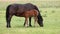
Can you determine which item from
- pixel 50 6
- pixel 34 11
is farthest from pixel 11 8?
pixel 50 6

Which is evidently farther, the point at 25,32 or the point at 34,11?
the point at 34,11

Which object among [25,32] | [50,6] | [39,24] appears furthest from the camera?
[50,6]

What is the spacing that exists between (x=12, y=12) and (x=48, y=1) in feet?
90.7

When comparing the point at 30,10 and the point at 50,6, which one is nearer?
the point at 30,10

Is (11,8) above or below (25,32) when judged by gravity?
above

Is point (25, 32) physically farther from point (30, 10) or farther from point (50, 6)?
point (50, 6)

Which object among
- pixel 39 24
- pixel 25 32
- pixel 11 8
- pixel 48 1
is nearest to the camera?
pixel 25 32

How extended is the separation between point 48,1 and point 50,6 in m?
4.20

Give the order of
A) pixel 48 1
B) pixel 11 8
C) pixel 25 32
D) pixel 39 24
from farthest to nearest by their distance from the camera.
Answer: pixel 48 1 → pixel 39 24 → pixel 11 8 → pixel 25 32

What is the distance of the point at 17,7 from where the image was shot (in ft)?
66.1

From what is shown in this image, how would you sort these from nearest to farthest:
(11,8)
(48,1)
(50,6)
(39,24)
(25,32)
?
(25,32), (11,8), (39,24), (50,6), (48,1)

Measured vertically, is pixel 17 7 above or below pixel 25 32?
above

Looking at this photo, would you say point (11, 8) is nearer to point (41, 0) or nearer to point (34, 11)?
point (34, 11)

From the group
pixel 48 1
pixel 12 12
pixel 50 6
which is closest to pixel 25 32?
pixel 12 12
